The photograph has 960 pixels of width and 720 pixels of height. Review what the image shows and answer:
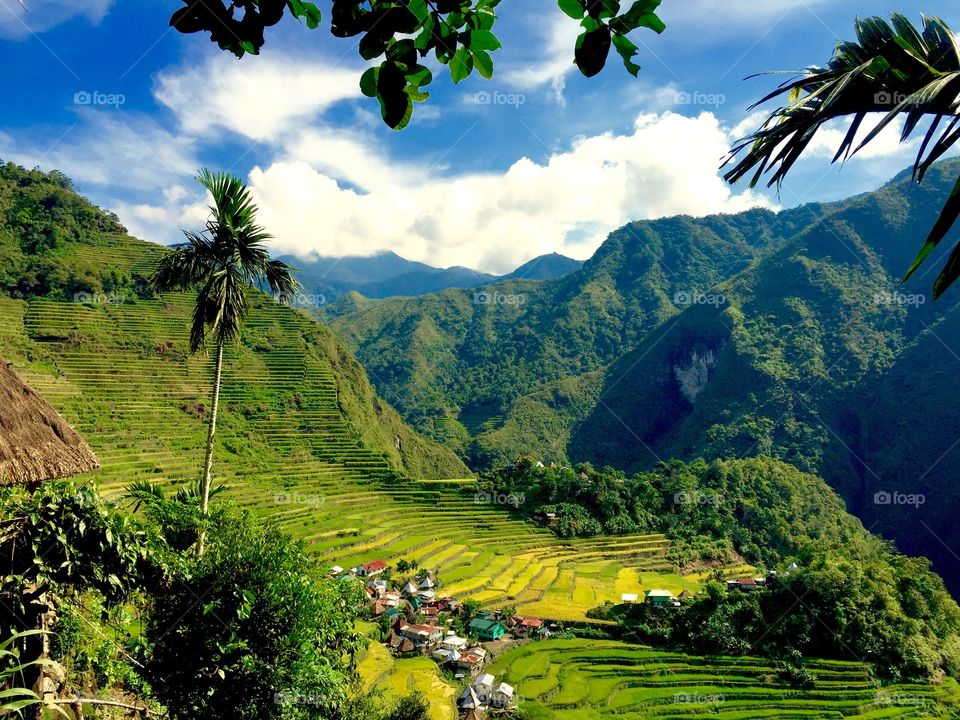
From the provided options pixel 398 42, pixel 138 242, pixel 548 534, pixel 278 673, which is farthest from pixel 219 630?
pixel 138 242

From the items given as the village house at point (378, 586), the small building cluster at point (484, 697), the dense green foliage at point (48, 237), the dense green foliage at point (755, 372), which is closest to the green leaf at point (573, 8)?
the small building cluster at point (484, 697)

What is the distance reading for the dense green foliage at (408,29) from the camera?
1539 millimetres

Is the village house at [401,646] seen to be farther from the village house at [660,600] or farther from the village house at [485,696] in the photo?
the village house at [660,600]

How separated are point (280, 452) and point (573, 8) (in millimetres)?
56399

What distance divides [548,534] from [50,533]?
1994 inches

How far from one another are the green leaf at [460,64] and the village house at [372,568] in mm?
38175

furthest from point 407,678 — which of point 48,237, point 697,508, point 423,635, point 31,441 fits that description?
point 48,237

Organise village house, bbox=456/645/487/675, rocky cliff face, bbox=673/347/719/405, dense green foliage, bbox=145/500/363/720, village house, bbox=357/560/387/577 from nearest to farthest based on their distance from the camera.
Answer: dense green foliage, bbox=145/500/363/720 < village house, bbox=456/645/487/675 < village house, bbox=357/560/387/577 < rocky cliff face, bbox=673/347/719/405

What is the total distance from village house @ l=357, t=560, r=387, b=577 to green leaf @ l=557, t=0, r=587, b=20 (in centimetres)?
3850

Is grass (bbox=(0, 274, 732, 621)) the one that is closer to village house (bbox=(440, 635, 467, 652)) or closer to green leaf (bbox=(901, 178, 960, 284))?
village house (bbox=(440, 635, 467, 652))

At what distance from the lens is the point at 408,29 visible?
1.49 metres

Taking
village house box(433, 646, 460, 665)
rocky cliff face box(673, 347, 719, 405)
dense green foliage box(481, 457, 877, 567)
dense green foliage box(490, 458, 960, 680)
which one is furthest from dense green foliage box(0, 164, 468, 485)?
rocky cliff face box(673, 347, 719, 405)

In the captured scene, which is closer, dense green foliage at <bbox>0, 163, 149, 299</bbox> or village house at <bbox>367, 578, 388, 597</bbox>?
village house at <bbox>367, 578, 388, 597</bbox>

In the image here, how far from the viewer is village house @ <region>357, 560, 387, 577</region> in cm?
3662
